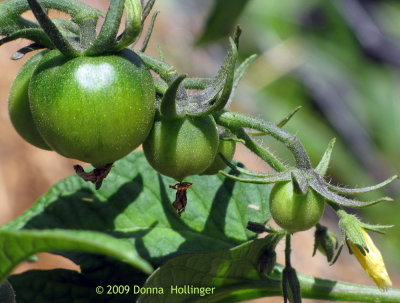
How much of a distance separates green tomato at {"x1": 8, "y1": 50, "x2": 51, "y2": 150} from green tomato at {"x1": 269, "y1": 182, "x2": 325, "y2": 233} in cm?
53

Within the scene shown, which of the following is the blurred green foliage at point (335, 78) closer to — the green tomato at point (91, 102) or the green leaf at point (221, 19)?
the green leaf at point (221, 19)

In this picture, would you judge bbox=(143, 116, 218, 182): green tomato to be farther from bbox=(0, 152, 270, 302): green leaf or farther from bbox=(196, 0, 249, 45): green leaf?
bbox=(196, 0, 249, 45): green leaf

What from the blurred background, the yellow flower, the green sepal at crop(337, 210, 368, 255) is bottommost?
the blurred background

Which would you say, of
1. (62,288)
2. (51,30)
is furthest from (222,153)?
(62,288)

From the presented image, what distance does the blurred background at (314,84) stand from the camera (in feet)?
14.1

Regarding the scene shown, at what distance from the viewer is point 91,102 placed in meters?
1.00

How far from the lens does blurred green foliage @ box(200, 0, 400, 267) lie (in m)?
4.88

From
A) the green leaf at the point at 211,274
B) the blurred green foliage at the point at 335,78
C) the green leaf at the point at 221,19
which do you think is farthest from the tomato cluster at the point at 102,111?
the blurred green foliage at the point at 335,78

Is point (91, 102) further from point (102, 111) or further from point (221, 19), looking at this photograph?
point (221, 19)

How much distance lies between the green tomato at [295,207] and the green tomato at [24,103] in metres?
0.53

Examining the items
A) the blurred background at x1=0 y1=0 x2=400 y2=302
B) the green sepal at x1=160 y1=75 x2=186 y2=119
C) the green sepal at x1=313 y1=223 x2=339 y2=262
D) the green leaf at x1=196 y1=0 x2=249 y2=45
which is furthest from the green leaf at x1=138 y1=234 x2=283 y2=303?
the green leaf at x1=196 y1=0 x2=249 y2=45

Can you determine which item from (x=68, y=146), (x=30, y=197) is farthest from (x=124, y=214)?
(x=30, y=197)

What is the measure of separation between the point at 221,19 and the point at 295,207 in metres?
3.64

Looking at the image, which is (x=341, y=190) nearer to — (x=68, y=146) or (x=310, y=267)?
(x=68, y=146)
